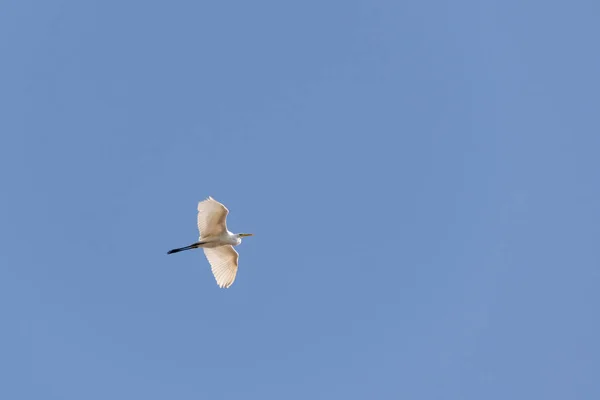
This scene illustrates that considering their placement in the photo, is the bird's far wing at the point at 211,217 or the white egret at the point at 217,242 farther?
the white egret at the point at 217,242

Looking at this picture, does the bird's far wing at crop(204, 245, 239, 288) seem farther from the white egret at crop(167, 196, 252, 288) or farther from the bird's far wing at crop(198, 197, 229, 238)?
the bird's far wing at crop(198, 197, 229, 238)

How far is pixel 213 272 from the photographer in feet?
97.1

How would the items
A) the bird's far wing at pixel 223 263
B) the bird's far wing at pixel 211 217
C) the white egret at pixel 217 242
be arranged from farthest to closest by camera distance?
1. the bird's far wing at pixel 223 263
2. the white egret at pixel 217 242
3. the bird's far wing at pixel 211 217

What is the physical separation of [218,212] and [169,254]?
2.89 m

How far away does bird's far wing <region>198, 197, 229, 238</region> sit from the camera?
2756 centimetres

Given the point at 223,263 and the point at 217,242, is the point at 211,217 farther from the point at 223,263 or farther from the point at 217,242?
the point at 223,263

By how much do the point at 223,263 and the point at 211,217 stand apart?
6.93 ft

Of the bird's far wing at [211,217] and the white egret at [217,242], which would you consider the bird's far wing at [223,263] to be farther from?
the bird's far wing at [211,217]

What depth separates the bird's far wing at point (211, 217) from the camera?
27.6 metres

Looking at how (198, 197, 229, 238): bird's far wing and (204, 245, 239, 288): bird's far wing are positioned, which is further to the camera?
(204, 245, 239, 288): bird's far wing

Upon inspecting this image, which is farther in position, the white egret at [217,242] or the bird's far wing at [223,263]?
the bird's far wing at [223,263]

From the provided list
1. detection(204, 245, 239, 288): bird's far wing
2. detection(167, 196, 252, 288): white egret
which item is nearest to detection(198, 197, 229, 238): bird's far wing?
detection(167, 196, 252, 288): white egret

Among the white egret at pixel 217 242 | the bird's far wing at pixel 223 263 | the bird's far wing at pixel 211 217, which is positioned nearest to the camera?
the bird's far wing at pixel 211 217

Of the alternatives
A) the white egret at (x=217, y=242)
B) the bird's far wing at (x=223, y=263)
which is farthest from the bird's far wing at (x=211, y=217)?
the bird's far wing at (x=223, y=263)
